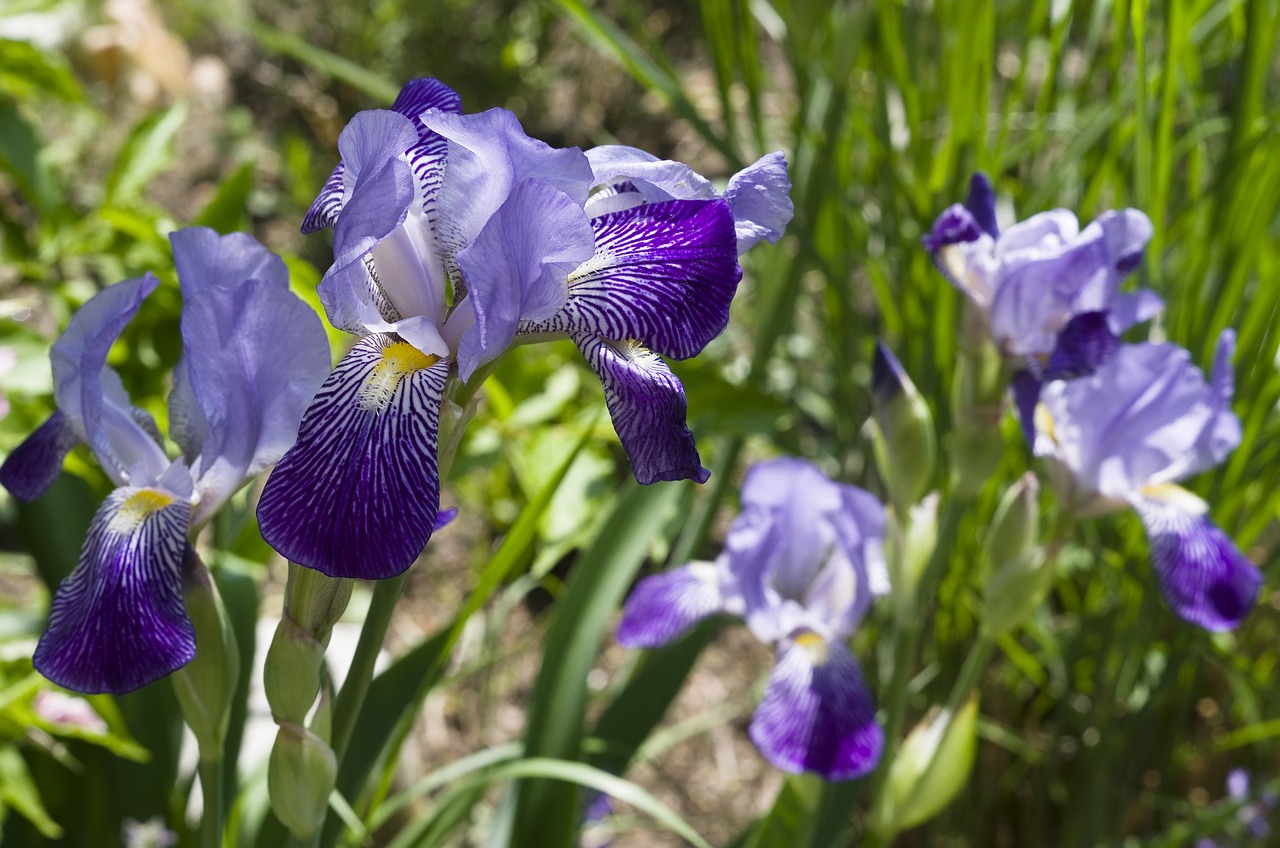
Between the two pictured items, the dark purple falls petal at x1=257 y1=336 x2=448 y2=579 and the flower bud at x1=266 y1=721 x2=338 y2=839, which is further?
the flower bud at x1=266 y1=721 x2=338 y2=839

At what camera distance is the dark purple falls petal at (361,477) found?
403mm

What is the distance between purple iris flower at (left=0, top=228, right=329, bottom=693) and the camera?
47 cm

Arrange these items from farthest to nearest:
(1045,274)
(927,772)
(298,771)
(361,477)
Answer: (927,772) < (1045,274) < (298,771) < (361,477)

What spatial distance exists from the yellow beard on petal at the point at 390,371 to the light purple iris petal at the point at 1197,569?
0.61 m

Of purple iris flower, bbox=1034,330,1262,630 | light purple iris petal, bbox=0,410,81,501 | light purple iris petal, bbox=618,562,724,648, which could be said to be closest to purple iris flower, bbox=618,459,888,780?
light purple iris petal, bbox=618,562,724,648

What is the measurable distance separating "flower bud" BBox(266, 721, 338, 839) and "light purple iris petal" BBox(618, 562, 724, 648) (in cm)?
41

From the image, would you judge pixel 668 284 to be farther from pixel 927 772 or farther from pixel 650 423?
pixel 927 772

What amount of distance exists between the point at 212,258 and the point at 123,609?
0.17 metres

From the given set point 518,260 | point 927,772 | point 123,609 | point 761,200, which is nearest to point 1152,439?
point 927,772

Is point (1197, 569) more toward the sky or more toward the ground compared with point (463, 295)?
more toward the ground

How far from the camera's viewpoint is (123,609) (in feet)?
1.55

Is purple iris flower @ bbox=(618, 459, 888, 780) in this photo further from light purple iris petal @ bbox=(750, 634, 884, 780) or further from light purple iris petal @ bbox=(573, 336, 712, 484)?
light purple iris petal @ bbox=(573, 336, 712, 484)

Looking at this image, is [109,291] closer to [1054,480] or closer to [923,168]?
[1054,480]

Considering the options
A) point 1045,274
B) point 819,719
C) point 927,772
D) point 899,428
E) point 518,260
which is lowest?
point 927,772
